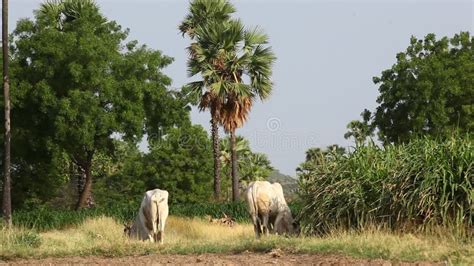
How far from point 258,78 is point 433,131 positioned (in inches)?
336

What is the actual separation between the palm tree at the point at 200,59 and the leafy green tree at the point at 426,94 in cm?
739

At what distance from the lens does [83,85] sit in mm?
33844

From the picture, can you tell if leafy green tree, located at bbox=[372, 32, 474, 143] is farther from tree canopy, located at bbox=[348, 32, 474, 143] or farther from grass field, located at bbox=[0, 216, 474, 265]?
grass field, located at bbox=[0, 216, 474, 265]

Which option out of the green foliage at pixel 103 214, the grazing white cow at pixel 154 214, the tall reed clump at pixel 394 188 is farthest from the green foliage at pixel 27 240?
the green foliage at pixel 103 214

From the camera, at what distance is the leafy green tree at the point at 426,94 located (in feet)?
120

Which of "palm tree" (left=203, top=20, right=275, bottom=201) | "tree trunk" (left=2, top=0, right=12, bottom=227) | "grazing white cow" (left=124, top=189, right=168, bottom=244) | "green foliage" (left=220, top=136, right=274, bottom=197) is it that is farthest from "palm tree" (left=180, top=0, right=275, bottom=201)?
"green foliage" (left=220, top=136, right=274, bottom=197)

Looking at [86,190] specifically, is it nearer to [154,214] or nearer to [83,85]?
[83,85]

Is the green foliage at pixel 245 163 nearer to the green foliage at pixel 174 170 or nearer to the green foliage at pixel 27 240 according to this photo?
the green foliage at pixel 174 170

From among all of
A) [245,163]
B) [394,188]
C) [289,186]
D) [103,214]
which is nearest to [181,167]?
[245,163]

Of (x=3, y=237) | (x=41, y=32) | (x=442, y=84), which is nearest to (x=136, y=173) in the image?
(x=41, y=32)

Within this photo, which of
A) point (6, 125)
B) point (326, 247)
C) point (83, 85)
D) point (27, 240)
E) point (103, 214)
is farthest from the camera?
point (83, 85)

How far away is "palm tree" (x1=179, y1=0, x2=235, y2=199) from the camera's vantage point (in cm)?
3475

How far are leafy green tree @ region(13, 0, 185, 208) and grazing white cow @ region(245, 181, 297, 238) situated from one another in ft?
55.8

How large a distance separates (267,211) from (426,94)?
21399 mm
